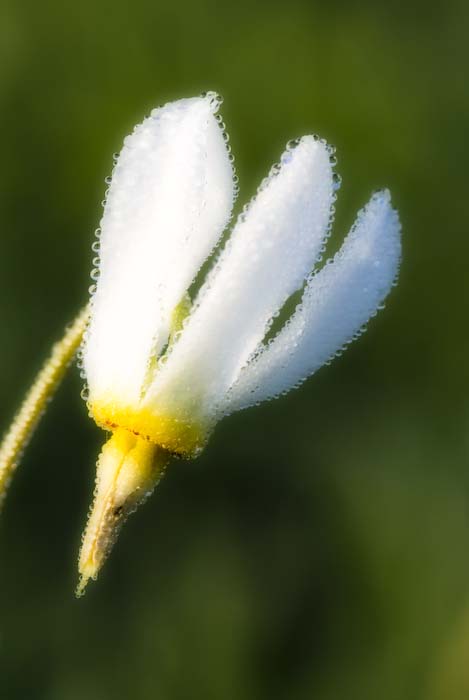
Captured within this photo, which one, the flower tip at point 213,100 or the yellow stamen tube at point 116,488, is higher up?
the flower tip at point 213,100

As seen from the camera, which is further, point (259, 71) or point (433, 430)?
point (259, 71)

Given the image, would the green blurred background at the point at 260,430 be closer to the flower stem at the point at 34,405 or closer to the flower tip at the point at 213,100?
the flower stem at the point at 34,405

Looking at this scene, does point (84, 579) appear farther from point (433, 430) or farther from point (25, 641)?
point (433, 430)

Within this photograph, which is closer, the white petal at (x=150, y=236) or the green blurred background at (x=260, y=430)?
the white petal at (x=150, y=236)

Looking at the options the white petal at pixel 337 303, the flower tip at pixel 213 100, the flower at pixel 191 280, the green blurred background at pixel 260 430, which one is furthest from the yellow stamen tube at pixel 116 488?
the green blurred background at pixel 260 430

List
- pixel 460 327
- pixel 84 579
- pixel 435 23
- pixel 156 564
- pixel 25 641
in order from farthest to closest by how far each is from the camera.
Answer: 1. pixel 435 23
2. pixel 460 327
3. pixel 156 564
4. pixel 25 641
5. pixel 84 579

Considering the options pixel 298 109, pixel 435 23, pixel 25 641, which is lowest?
pixel 25 641

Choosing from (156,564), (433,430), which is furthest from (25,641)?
(433,430)

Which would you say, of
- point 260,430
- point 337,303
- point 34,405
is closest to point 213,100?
point 337,303
